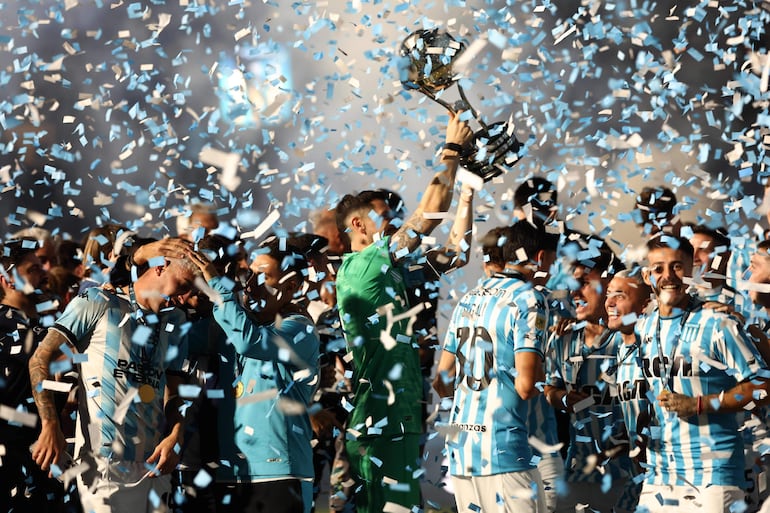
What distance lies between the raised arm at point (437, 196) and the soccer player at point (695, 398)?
135cm

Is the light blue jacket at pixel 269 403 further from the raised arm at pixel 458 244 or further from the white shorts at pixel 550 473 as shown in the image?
the white shorts at pixel 550 473

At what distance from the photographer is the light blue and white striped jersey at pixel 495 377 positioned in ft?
17.0

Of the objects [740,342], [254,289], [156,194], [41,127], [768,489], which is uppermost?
[41,127]

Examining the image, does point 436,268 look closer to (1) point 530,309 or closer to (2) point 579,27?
(1) point 530,309

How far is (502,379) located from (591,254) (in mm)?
1803

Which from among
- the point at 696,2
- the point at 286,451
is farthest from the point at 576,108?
the point at 286,451

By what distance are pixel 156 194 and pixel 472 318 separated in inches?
263

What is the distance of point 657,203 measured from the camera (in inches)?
274

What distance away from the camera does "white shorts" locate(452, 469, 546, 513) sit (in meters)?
5.12

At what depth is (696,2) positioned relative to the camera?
Result: 36.1ft

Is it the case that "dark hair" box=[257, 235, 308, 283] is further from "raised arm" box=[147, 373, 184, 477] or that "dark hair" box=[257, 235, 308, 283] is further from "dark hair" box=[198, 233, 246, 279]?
"raised arm" box=[147, 373, 184, 477]

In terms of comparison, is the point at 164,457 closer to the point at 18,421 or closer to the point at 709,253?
the point at 18,421

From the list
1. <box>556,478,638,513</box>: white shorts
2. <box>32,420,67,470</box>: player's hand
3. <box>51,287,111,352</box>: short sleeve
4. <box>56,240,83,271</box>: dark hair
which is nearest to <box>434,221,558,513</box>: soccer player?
<box>556,478,638,513</box>: white shorts

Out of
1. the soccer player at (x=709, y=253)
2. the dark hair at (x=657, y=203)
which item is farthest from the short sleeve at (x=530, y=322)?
the dark hair at (x=657, y=203)
